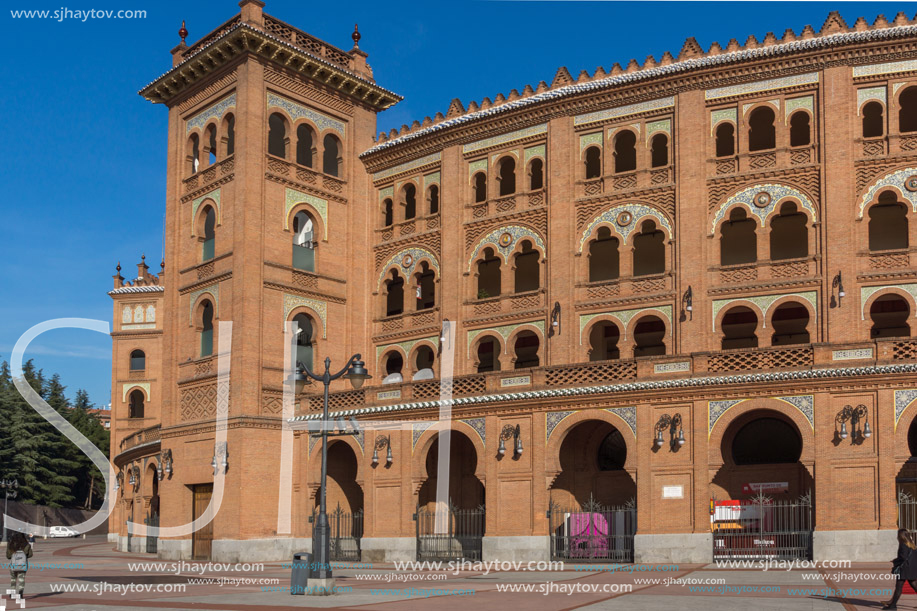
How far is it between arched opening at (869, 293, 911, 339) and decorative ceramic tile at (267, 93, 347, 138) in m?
21.4

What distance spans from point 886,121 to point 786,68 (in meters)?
3.48

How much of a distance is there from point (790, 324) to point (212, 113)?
2324 cm

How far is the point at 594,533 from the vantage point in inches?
1248

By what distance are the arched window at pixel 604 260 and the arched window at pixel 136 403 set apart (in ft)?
109

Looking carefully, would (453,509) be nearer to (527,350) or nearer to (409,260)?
(527,350)

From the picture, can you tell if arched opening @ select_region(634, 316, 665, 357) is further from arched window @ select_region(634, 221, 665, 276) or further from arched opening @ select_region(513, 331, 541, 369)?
arched opening @ select_region(513, 331, 541, 369)

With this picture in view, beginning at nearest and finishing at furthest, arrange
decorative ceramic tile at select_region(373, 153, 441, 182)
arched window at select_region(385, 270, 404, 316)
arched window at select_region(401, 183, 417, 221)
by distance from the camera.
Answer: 1. decorative ceramic tile at select_region(373, 153, 441, 182)
2. arched window at select_region(401, 183, 417, 221)
3. arched window at select_region(385, 270, 404, 316)

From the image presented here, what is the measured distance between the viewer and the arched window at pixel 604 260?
36875mm

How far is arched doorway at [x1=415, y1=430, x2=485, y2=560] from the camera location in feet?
110

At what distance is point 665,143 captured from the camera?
115 ft

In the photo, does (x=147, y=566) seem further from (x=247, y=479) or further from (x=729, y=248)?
(x=729, y=248)

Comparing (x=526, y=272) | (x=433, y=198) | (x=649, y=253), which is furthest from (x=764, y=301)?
(x=433, y=198)

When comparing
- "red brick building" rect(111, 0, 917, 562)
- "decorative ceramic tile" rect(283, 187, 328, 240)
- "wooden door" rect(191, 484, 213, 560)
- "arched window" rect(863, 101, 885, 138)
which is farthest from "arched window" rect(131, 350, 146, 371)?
"arched window" rect(863, 101, 885, 138)

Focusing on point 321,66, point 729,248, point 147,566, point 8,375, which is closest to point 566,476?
point 729,248
